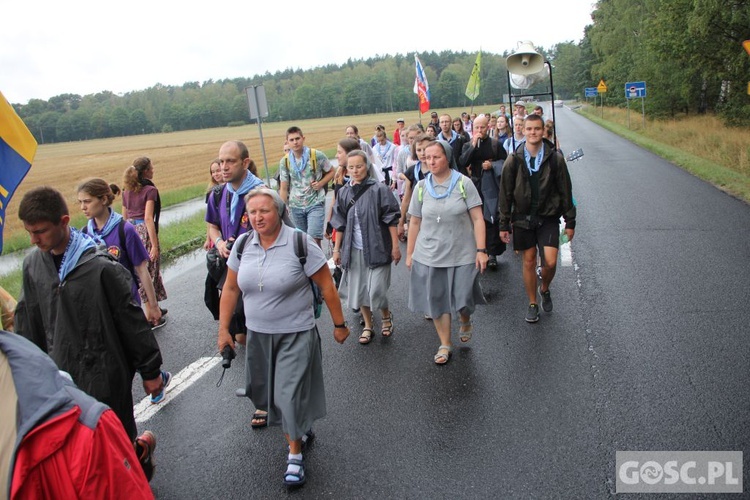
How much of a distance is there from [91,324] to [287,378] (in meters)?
1.13

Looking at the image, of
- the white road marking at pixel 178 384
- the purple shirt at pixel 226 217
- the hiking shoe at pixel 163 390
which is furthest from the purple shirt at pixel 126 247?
the white road marking at pixel 178 384

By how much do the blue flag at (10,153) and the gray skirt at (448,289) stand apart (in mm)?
3259

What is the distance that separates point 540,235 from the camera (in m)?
5.91

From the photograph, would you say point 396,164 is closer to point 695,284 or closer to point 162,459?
point 695,284

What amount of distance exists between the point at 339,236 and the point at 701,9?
1772 centimetres

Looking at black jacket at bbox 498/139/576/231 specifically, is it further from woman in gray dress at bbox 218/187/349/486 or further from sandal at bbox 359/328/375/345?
woman in gray dress at bbox 218/187/349/486

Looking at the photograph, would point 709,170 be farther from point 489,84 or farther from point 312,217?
point 489,84

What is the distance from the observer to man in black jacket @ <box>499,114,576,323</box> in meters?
5.74

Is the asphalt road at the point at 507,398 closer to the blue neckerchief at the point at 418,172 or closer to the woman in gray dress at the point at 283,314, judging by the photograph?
the woman in gray dress at the point at 283,314

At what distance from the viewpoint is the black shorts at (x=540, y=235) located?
19.1 feet

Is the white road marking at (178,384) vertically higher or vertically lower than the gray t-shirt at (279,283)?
lower

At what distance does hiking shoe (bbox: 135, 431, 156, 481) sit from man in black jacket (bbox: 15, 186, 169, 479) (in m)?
0.19

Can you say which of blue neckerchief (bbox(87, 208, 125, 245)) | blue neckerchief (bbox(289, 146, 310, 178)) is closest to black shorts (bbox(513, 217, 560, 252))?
blue neckerchief (bbox(289, 146, 310, 178))

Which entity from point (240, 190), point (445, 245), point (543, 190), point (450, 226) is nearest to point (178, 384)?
point (240, 190)
